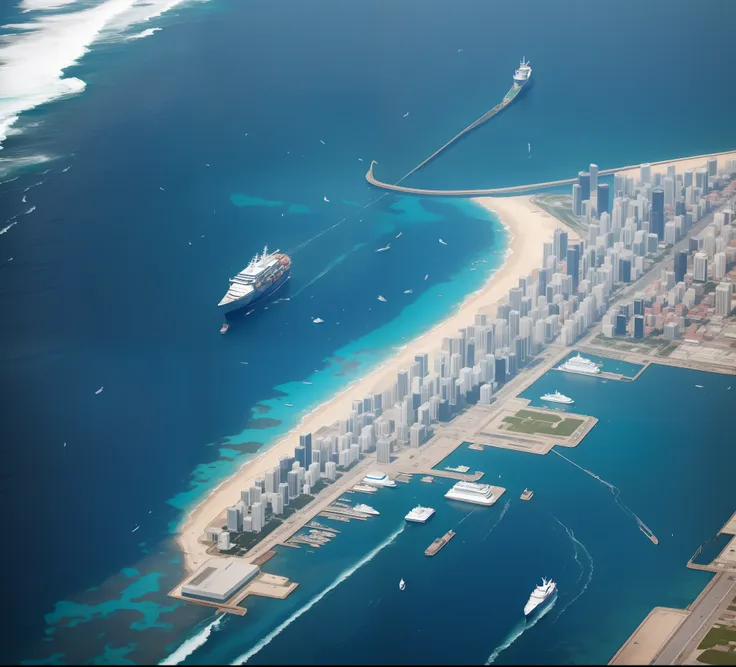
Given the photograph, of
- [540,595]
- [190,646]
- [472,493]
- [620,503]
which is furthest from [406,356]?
[190,646]

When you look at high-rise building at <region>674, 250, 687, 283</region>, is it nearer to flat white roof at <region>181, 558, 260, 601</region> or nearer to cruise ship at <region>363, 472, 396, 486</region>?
cruise ship at <region>363, 472, 396, 486</region>

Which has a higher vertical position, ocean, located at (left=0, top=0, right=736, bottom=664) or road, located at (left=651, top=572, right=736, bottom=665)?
ocean, located at (left=0, top=0, right=736, bottom=664)

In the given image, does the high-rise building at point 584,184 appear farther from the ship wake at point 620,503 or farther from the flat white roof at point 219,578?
the flat white roof at point 219,578

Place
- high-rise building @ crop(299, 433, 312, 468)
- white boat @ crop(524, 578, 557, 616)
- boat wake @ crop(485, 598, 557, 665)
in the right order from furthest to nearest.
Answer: high-rise building @ crop(299, 433, 312, 468), white boat @ crop(524, 578, 557, 616), boat wake @ crop(485, 598, 557, 665)

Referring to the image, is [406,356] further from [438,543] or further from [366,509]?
[438,543]

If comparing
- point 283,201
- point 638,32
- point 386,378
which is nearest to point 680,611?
point 386,378

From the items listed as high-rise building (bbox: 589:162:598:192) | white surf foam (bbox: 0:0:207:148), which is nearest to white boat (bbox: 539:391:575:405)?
high-rise building (bbox: 589:162:598:192)

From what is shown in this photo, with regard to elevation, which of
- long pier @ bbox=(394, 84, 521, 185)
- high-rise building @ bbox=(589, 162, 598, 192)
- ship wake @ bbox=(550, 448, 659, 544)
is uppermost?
long pier @ bbox=(394, 84, 521, 185)
